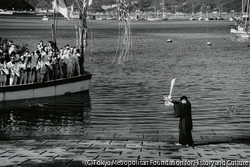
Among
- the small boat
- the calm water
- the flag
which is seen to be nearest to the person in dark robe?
the calm water

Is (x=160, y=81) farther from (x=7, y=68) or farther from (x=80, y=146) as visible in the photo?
(x=80, y=146)

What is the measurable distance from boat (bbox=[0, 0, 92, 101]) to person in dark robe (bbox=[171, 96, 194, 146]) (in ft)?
56.8

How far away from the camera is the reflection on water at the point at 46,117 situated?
26.2 metres

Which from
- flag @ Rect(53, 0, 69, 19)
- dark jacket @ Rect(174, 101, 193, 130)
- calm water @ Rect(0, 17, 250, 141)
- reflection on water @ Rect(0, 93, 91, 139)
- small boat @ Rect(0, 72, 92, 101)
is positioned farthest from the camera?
flag @ Rect(53, 0, 69, 19)

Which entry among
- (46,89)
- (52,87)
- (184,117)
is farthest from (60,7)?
(184,117)

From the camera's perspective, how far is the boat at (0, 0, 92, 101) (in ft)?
117

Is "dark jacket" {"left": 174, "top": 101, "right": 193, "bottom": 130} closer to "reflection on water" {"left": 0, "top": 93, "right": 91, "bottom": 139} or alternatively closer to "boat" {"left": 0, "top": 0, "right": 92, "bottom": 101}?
"reflection on water" {"left": 0, "top": 93, "right": 91, "bottom": 139}

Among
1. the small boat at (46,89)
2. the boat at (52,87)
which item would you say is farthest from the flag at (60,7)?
the small boat at (46,89)

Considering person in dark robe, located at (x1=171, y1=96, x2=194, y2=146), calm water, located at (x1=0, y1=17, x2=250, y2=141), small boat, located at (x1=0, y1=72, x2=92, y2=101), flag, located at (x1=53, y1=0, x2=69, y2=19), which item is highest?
flag, located at (x1=53, y1=0, x2=69, y2=19)

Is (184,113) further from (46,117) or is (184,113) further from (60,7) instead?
(60,7)

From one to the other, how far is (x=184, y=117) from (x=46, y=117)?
13915mm

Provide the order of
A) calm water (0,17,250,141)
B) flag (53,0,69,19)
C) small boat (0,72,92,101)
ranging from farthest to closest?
flag (53,0,69,19) < small boat (0,72,92,101) < calm water (0,17,250,141)

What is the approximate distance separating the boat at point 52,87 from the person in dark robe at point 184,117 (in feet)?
56.8

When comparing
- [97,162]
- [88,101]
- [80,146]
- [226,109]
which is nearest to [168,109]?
[226,109]
